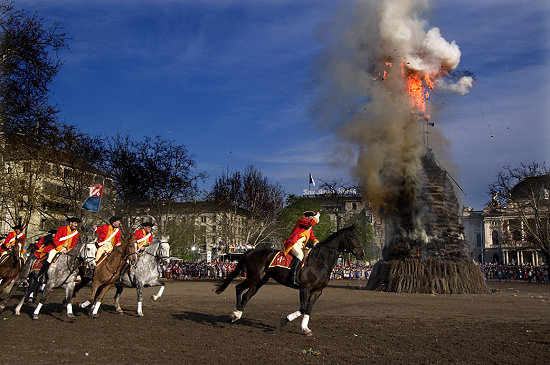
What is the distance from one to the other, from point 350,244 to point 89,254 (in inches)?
334

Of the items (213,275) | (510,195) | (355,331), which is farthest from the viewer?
(213,275)

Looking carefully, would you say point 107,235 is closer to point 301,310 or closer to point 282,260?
point 282,260

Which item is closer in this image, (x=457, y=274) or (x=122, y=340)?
(x=122, y=340)

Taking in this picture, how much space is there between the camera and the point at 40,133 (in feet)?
73.1

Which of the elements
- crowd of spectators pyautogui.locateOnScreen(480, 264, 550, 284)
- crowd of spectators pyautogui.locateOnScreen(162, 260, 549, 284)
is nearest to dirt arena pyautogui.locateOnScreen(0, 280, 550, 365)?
crowd of spectators pyautogui.locateOnScreen(162, 260, 549, 284)

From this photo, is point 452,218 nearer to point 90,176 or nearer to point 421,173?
point 421,173

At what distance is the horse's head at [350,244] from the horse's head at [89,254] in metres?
8.03

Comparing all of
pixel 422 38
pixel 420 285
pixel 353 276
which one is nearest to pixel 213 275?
pixel 353 276

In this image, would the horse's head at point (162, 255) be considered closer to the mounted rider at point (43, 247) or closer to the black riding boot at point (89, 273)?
the black riding boot at point (89, 273)

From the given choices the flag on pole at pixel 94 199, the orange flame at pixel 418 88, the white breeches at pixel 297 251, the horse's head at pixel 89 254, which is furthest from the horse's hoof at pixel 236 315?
the orange flame at pixel 418 88

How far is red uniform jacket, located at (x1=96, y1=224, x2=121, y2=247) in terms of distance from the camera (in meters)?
18.1

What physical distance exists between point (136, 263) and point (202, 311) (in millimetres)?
3872

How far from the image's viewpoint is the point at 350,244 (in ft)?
51.3

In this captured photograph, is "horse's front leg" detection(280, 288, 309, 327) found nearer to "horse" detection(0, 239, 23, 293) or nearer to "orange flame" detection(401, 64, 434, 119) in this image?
"horse" detection(0, 239, 23, 293)
